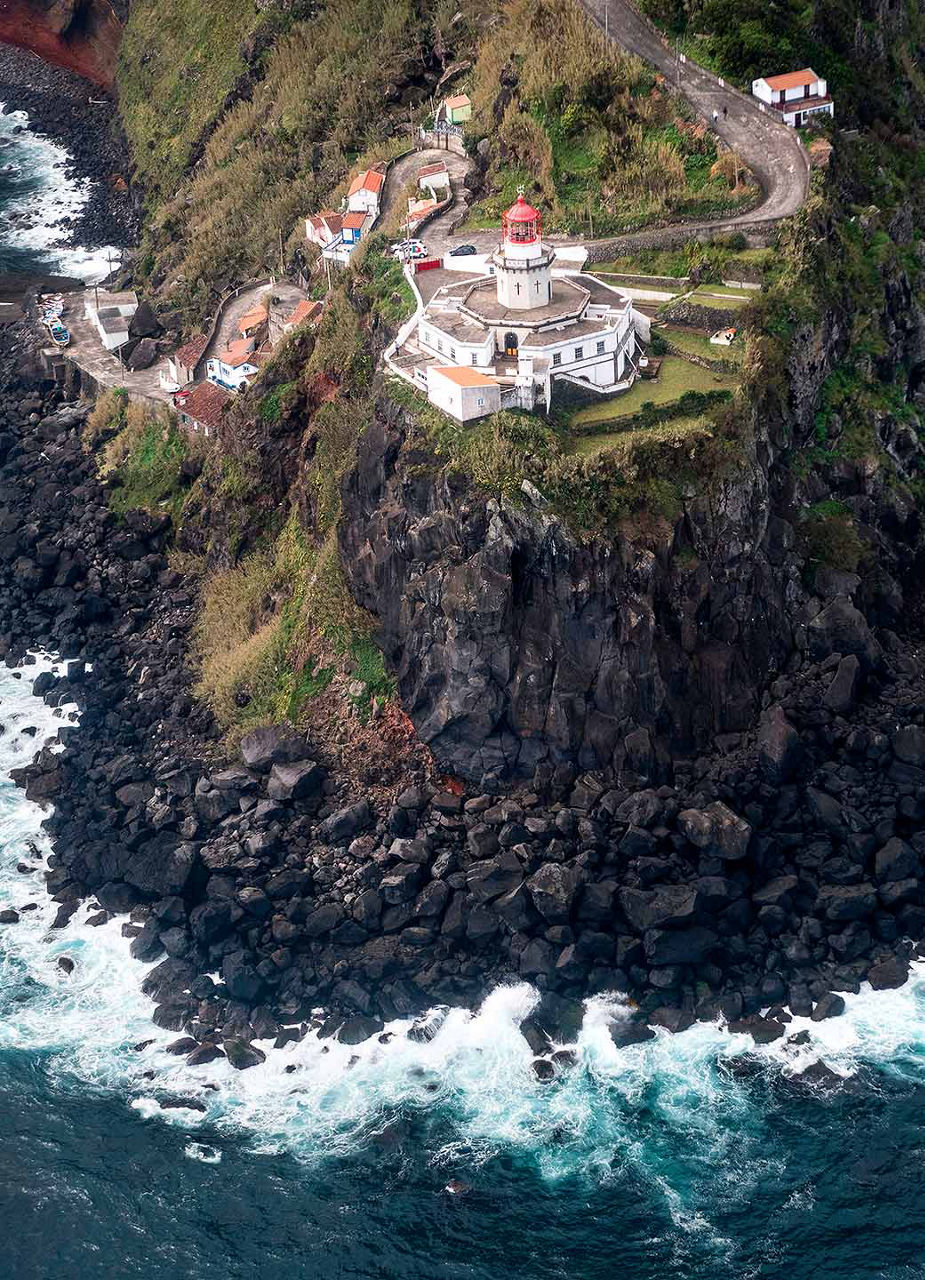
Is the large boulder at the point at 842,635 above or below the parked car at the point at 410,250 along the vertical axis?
below

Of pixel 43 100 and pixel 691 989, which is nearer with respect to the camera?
pixel 691 989

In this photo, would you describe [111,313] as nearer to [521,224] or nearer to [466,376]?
[521,224]

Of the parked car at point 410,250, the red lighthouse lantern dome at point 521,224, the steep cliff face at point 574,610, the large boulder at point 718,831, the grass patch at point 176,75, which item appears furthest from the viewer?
the grass patch at point 176,75

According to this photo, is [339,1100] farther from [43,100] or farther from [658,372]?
[43,100]

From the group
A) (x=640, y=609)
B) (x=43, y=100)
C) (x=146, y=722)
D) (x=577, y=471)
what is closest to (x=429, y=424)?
(x=577, y=471)

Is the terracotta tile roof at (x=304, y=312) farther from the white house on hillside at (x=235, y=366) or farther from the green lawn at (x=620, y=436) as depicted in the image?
the green lawn at (x=620, y=436)

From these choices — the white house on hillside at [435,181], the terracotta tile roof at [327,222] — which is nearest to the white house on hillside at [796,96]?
the white house on hillside at [435,181]

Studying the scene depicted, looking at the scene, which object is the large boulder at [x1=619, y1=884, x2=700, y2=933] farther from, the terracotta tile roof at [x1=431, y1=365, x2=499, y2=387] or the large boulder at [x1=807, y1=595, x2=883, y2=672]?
the terracotta tile roof at [x1=431, y1=365, x2=499, y2=387]
